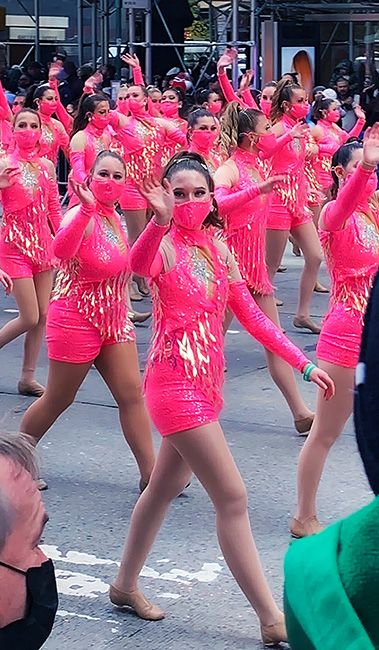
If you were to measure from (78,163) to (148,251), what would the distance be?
581 cm

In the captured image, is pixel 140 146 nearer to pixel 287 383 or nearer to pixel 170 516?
pixel 287 383

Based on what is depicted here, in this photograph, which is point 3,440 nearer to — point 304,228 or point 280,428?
point 280,428

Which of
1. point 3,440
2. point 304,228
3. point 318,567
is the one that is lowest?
point 304,228

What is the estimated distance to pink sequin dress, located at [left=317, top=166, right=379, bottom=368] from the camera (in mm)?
5336

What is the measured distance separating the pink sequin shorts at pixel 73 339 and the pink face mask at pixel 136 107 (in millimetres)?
6887

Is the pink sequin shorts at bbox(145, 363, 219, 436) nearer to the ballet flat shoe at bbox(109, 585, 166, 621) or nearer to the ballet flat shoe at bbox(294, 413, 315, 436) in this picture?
the ballet flat shoe at bbox(109, 585, 166, 621)

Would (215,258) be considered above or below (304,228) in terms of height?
above

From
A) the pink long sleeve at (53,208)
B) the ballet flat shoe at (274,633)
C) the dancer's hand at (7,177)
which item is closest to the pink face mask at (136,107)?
the pink long sleeve at (53,208)

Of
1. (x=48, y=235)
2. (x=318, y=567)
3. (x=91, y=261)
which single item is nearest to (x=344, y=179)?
(x=91, y=261)

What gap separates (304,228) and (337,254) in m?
4.46

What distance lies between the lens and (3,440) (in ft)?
7.73

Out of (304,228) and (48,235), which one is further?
(304,228)

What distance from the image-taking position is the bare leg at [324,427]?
5297 mm

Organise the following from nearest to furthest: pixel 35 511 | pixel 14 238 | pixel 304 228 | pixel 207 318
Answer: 1. pixel 35 511
2. pixel 207 318
3. pixel 14 238
4. pixel 304 228
